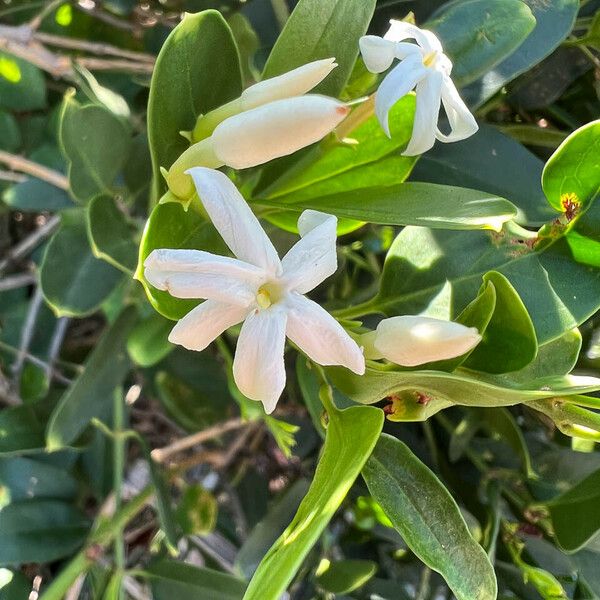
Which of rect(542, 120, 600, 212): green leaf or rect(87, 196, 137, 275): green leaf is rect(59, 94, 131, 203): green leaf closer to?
rect(87, 196, 137, 275): green leaf

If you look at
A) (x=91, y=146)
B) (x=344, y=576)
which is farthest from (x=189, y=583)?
Result: (x=91, y=146)

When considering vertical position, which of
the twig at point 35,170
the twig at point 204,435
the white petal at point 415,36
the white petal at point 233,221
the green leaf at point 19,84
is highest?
the white petal at point 415,36

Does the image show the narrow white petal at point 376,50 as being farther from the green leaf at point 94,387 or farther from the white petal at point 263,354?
the green leaf at point 94,387

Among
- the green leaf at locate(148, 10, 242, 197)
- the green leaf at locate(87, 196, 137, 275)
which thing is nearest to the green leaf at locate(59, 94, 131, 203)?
the green leaf at locate(87, 196, 137, 275)

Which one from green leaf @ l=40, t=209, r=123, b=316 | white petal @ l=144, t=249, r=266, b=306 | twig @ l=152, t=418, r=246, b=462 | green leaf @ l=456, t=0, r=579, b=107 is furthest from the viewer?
twig @ l=152, t=418, r=246, b=462

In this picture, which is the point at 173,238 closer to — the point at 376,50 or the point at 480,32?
the point at 376,50

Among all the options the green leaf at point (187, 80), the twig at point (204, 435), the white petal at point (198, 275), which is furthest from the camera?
the twig at point (204, 435)

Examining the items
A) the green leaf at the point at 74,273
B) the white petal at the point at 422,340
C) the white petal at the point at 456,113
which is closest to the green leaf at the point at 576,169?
the white petal at the point at 456,113
